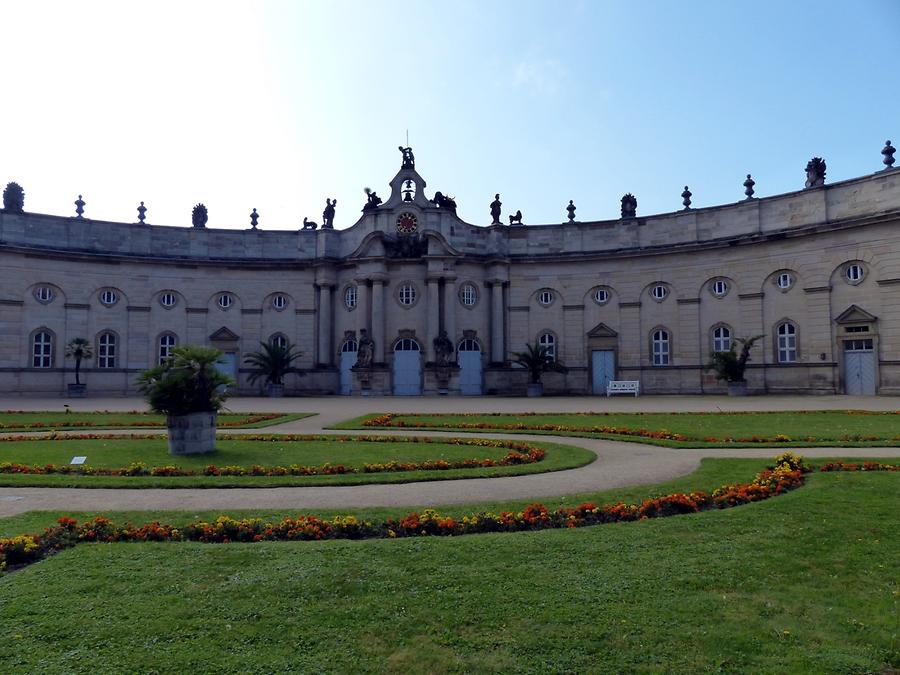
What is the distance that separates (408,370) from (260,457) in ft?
103

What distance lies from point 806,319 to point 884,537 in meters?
35.7

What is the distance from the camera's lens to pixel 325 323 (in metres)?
49.5

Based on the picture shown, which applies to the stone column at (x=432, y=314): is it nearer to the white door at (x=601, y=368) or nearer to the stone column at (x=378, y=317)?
the stone column at (x=378, y=317)

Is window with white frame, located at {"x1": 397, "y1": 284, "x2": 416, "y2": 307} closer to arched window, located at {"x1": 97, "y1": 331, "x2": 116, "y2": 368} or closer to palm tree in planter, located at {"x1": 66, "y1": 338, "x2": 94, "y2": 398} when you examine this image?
arched window, located at {"x1": 97, "y1": 331, "x2": 116, "y2": 368}

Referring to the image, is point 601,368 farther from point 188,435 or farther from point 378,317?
point 188,435

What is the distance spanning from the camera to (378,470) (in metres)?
13.7

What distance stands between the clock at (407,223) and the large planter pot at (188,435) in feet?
109

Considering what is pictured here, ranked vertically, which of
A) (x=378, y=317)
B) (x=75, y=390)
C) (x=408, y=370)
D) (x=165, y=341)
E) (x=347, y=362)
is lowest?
(x=75, y=390)

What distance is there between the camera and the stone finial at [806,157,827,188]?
40781mm

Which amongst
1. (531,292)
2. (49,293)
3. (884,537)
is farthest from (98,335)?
(884,537)

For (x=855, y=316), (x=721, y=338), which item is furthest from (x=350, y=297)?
(x=855, y=316)

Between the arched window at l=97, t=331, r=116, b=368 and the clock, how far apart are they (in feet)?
72.3

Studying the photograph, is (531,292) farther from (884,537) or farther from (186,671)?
(186,671)

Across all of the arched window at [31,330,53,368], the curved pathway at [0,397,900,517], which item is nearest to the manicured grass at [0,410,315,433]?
the curved pathway at [0,397,900,517]
